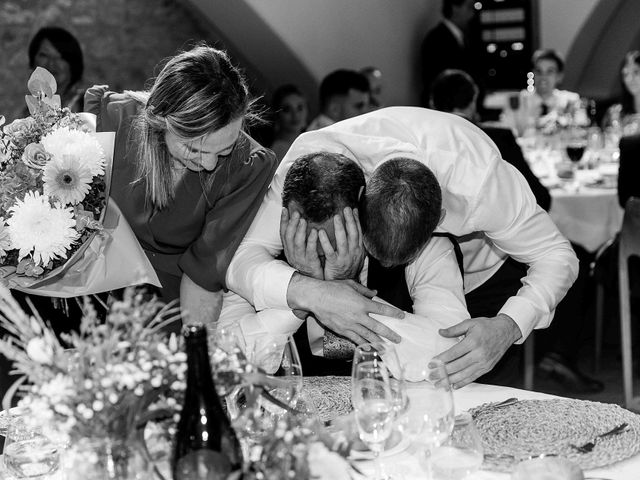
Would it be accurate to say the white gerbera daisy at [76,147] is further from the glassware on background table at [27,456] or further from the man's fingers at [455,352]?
the man's fingers at [455,352]

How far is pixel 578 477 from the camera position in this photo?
1.28 m

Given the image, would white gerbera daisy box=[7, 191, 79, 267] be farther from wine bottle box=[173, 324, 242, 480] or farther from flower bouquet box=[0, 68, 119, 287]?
wine bottle box=[173, 324, 242, 480]

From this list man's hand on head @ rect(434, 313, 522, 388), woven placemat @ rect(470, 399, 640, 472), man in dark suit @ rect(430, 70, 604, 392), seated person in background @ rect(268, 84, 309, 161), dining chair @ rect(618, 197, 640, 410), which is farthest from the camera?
seated person in background @ rect(268, 84, 309, 161)

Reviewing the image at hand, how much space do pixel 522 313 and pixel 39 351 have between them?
1217 mm

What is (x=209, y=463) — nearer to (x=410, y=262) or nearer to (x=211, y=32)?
(x=410, y=262)

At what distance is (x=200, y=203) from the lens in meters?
2.42

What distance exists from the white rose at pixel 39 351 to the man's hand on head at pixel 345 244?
0.95 meters

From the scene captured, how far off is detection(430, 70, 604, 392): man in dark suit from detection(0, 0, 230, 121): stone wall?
1.84 m

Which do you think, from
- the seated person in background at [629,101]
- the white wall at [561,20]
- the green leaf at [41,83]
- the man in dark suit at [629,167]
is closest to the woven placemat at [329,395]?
the green leaf at [41,83]

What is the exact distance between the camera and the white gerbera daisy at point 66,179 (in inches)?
78.3

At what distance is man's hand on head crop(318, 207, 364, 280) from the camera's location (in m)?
2.05

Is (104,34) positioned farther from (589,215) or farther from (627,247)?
(627,247)

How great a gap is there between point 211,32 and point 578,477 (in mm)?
5963

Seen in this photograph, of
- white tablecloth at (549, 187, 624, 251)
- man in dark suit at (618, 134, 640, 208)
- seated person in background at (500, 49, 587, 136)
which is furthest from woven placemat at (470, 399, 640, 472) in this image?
seated person in background at (500, 49, 587, 136)
